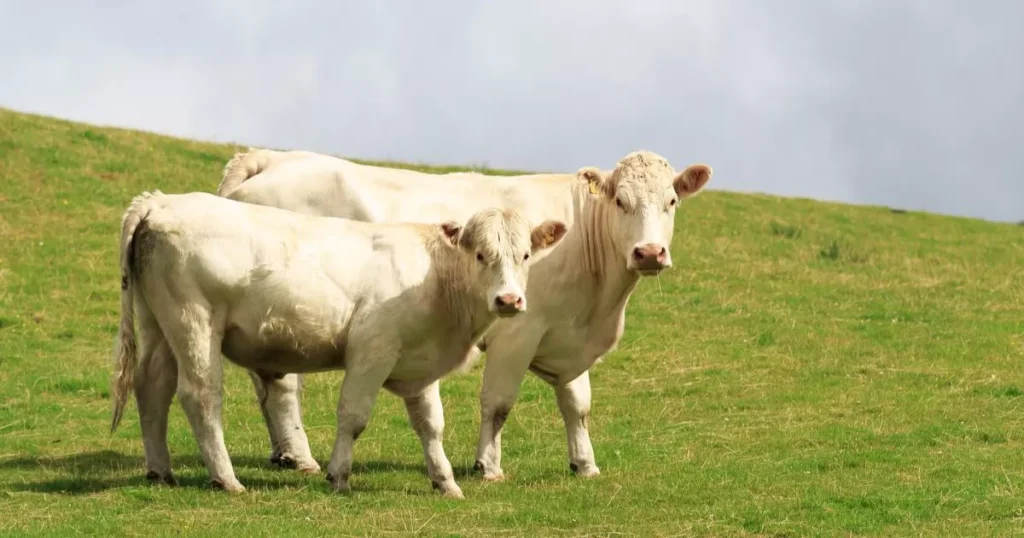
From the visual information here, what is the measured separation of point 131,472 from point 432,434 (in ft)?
9.07

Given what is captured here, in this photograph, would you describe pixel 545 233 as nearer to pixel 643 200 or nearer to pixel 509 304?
pixel 643 200

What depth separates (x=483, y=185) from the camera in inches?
558

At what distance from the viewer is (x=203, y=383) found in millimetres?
11594

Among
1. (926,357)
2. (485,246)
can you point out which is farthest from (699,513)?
(926,357)

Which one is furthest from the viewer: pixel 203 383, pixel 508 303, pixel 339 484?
pixel 339 484

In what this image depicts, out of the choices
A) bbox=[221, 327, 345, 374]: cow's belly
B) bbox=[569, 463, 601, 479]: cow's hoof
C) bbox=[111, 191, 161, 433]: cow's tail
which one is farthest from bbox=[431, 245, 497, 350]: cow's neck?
bbox=[111, 191, 161, 433]: cow's tail

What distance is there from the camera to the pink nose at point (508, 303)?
37.0ft

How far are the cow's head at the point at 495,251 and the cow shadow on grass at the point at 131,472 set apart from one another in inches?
79.3

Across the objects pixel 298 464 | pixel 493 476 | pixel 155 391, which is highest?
pixel 155 391

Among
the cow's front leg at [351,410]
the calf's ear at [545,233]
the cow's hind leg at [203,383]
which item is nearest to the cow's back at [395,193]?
the calf's ear at [545,233]

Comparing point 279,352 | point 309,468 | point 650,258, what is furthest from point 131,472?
point 650,258

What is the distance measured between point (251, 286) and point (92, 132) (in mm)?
22434

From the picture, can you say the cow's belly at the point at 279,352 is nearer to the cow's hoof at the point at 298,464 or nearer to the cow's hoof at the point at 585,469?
the cow's hoof at the point at 298,464

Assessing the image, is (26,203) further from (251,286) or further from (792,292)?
(251,286)
